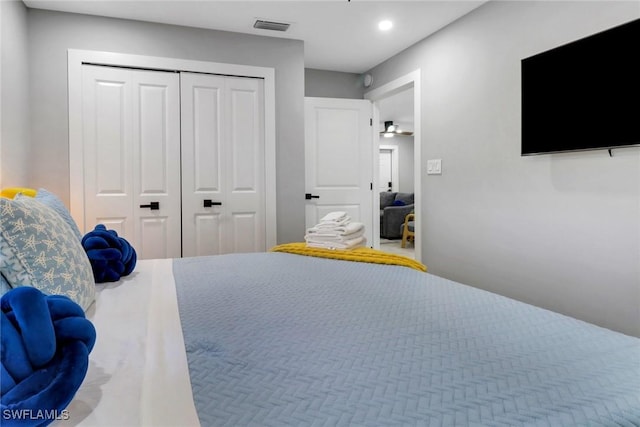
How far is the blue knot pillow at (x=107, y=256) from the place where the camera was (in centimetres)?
156

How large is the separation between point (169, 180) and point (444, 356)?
9.73ft

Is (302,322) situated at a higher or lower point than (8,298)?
lower

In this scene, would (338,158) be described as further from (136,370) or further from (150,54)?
(136,370)

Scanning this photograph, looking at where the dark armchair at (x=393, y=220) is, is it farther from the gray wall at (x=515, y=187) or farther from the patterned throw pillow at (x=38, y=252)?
the patterned throw pillow at (x=38, y=252)

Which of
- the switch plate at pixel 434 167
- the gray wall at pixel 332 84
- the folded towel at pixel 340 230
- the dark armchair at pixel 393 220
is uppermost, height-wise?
the gray wall at pixel 332 84

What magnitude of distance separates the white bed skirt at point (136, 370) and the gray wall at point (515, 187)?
2.23 m

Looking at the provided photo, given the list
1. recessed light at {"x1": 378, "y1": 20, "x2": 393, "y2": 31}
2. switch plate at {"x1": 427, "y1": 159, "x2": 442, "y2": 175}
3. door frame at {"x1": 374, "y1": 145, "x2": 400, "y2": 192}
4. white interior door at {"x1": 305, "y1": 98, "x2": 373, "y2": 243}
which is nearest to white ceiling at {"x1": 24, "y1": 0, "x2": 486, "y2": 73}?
recessed light at {"x1": 378, "y1": 20, "x2": 393, "y2": 31}

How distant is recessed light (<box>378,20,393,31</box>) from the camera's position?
328 cm

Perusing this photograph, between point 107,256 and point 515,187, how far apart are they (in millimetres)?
2486

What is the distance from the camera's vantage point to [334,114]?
14.0 ft

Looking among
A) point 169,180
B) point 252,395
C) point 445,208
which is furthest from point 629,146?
point 169,180

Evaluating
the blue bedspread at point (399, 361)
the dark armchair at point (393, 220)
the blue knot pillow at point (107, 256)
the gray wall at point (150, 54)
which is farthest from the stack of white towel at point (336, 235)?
the dark armchair at point (393, 220)

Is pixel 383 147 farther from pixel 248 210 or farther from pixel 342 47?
pixel 248 210

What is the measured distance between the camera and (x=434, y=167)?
11.6 feet
